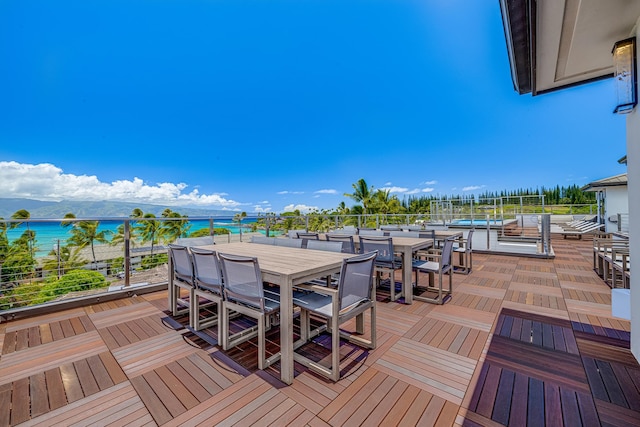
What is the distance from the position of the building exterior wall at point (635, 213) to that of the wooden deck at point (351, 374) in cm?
46

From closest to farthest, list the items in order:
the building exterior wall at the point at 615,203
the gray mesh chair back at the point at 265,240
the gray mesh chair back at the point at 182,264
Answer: the gray mesh chair back at the point at 182,264, the gray mesh chair back at the point at 265,240, the building exterior wall at the point at 615,203

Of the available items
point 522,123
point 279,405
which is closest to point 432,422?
point 279,405

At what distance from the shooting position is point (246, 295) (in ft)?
6.55

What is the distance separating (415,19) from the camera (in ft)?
30.3

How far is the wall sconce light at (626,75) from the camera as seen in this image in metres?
1.64

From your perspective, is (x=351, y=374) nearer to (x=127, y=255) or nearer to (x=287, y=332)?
(x=287, y=332)

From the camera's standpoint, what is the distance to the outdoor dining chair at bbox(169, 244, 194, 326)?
2.59 m

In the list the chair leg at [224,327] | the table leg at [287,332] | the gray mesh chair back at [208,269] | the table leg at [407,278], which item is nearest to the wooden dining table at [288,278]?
the table leg at [287,332]

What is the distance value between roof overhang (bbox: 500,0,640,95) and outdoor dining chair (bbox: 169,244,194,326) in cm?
317

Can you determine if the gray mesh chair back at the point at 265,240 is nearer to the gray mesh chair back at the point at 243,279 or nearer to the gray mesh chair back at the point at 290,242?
the gray mesh chair back at the point at 290,242

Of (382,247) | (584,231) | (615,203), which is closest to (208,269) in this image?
(382,247)

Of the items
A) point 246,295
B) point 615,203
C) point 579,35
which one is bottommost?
point 246,295

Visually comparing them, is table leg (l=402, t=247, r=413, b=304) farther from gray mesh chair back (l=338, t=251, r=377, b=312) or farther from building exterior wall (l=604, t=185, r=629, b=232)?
building exterior wall (l=604, t=185, r=629, b=232)

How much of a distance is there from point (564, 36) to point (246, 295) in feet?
9.64
